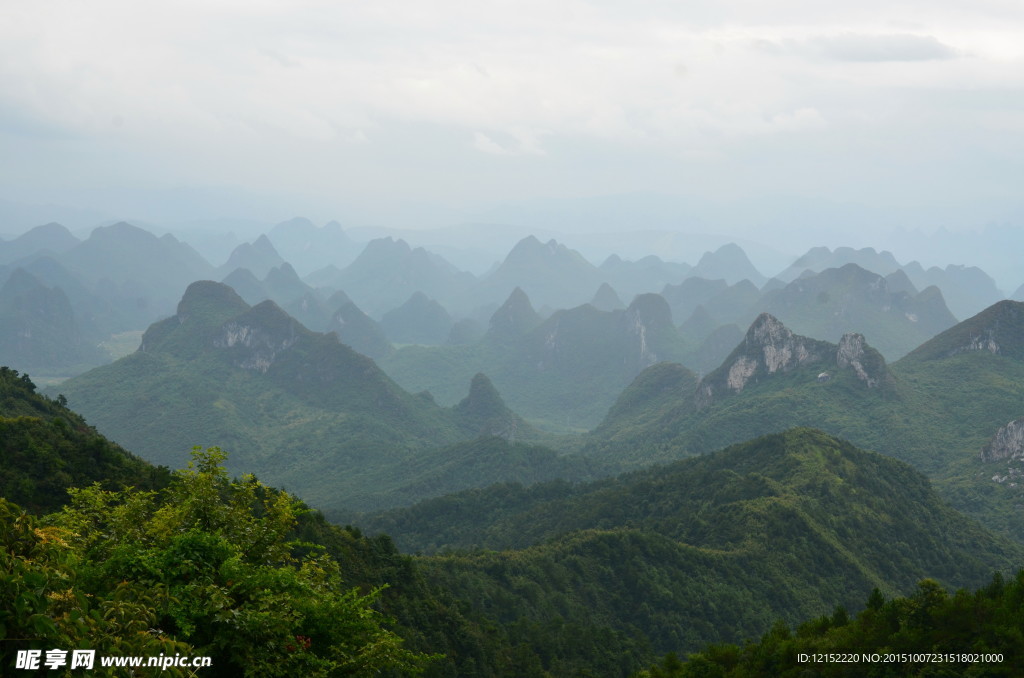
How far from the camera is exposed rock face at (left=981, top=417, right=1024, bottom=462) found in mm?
71812

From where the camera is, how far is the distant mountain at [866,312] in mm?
183875

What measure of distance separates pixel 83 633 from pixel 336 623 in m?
3.84

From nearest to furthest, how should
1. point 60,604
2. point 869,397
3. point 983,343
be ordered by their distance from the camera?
point 60,604 → point 869,397 → point 983,343

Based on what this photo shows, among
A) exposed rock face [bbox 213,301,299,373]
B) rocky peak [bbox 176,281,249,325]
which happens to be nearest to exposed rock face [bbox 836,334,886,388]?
exposed rock face [bbox 213,301,299,373]

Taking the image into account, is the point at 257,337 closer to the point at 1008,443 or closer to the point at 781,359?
the point at 781,359

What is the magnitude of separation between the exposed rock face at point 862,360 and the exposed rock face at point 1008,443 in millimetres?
20308

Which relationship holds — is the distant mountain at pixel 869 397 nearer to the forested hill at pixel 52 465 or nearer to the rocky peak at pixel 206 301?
the forested hill at pixel 52 465

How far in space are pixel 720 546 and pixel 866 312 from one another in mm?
158914

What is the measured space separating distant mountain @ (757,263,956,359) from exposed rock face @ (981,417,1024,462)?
11081 centimetres

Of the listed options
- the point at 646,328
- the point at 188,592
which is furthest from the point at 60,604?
the point at 646,328

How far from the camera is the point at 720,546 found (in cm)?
4941

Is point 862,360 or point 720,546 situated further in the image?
point 862,360

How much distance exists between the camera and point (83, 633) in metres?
7.56

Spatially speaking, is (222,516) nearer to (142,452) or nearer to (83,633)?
(83,633)
